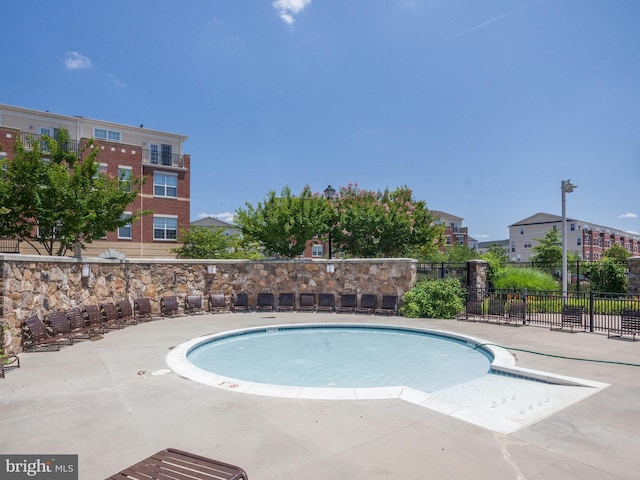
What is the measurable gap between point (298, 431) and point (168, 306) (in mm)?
12645

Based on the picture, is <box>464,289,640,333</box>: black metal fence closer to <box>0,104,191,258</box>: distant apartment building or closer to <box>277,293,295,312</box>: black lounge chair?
<box>277,293,295,312</box>: black lounge chair

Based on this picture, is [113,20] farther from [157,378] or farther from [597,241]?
[597,241]

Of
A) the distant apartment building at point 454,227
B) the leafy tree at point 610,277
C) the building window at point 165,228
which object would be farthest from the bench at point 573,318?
the distant apartment building at point 454,227

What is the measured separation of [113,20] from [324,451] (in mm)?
16383

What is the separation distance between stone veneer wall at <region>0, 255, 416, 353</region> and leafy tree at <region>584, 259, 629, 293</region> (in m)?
10.1

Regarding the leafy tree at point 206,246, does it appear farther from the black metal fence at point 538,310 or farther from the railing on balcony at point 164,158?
the black metal fence at point 538,310

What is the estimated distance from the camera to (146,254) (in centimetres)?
3397

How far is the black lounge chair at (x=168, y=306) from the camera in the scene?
1641cm

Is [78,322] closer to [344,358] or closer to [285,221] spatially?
[344,358]

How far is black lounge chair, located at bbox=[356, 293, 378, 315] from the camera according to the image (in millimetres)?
17875

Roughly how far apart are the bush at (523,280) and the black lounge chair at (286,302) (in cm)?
1030

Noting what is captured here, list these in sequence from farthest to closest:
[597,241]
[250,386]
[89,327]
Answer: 1. [597,241]
2. [89,327]
3. [250,386]

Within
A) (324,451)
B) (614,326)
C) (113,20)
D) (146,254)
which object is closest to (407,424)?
(324,451)

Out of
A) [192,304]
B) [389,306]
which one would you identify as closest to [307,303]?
[389,306]
